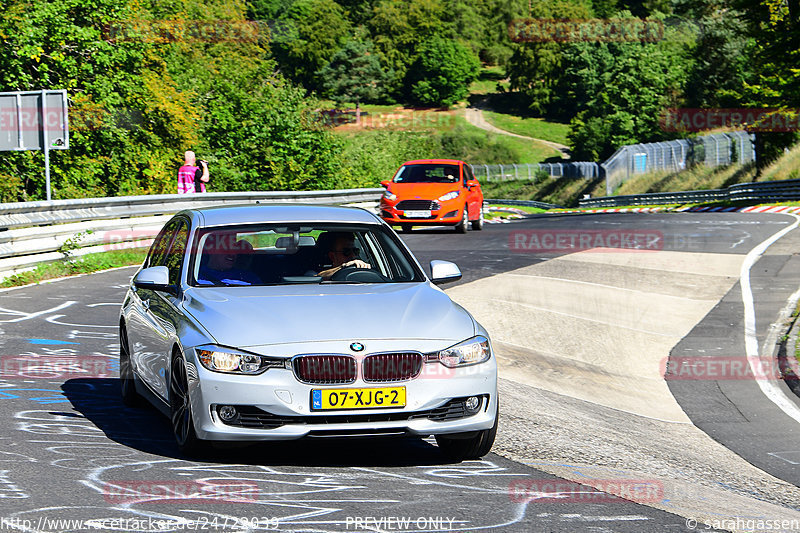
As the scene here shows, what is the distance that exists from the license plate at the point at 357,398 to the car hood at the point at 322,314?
298mm

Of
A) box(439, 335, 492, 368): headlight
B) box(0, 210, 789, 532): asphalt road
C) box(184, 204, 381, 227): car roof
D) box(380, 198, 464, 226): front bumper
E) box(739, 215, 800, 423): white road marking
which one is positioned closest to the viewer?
box(0, 210, 789, 532): asphalt road

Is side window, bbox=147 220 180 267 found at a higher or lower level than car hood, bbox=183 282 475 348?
higher

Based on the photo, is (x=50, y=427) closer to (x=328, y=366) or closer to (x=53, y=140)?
(x=328, y=366)

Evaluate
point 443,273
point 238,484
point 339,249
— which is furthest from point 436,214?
point 238,484

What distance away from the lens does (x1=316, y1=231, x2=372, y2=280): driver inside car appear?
780 cm

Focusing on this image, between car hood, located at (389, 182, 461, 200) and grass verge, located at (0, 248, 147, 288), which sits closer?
grass verge, located at (0, 248, 147, 288)

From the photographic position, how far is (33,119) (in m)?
20.3

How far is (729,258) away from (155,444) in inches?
649

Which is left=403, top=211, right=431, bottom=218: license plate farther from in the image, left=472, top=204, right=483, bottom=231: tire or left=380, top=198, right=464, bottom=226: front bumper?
left=472, top=204, right=483, bottom=231: tire

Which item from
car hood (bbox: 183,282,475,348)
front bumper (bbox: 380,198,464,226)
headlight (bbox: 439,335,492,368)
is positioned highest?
car hood (bbox: 183,282,475,348)

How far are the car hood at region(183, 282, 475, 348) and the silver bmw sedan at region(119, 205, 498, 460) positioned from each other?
0.01 metres

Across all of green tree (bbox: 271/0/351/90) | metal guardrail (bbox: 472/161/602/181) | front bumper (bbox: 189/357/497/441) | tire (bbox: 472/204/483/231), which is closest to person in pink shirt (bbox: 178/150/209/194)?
tire (bbox: 472/204/483/231)

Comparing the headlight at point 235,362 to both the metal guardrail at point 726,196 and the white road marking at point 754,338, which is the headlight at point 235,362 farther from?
the metal guardrail at point 726,196

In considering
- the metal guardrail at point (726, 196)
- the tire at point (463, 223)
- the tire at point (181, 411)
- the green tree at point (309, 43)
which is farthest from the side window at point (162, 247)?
the green tree at point (309, 43)
